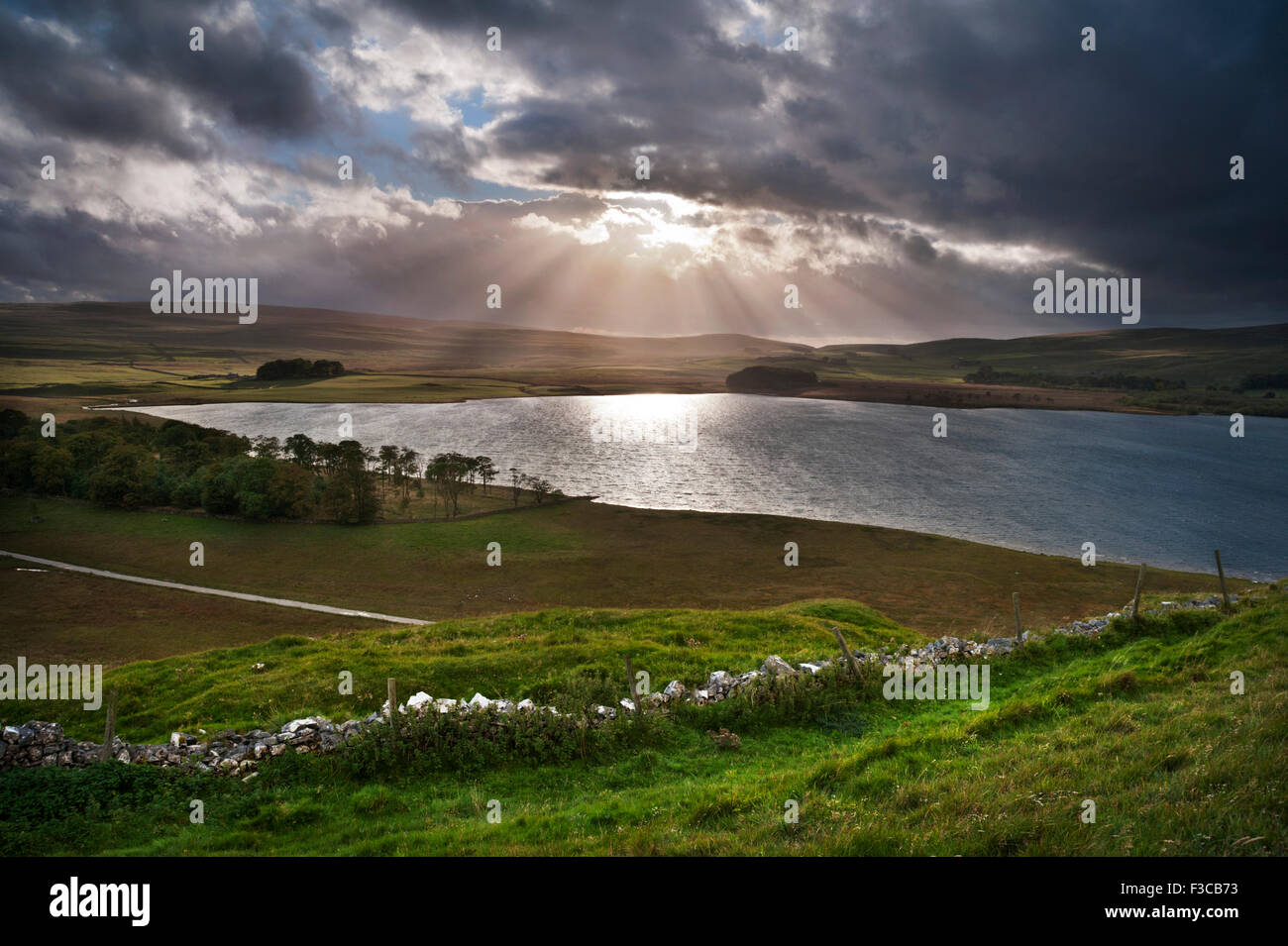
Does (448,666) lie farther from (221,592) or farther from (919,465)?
(919,465)

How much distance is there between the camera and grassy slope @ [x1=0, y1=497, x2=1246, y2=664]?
41.2 m

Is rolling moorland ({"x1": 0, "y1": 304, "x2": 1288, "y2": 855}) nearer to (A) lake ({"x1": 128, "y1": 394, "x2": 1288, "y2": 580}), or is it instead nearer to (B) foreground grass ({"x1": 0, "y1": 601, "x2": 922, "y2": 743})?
(B) foreground grass ({"x1": 0, "y1": 601, "x2": 922, "y2": 743})

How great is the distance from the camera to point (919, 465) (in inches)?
4683

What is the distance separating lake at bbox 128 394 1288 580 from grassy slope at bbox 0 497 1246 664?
14.8m

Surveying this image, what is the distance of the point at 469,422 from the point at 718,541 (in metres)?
113

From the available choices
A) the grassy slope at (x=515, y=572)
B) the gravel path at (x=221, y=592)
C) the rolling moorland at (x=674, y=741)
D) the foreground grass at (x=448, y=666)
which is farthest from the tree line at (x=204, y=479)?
the foreground grass at (x=448, y=666)

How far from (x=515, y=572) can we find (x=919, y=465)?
9121cm

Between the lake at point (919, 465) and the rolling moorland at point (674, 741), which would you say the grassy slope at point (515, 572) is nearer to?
the rolling moorland at point (674, 741)

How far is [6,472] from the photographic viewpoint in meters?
70.2

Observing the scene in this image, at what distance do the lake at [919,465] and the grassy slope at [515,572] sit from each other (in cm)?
1479

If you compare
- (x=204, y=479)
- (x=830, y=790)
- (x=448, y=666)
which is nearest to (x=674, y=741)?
(x=830, y=790)

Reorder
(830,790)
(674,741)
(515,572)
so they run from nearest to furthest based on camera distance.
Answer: (830,790), (674,741), (515,572)
